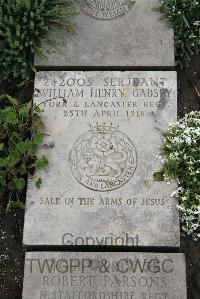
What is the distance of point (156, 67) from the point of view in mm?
4789

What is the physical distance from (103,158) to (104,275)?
0.99m

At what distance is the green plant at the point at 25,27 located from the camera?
4.71m

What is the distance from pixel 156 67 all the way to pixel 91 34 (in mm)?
700

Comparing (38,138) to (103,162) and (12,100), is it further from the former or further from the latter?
(103,162)

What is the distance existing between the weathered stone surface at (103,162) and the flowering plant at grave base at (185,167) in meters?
0.08

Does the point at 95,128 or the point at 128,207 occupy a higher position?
the point at 95,128

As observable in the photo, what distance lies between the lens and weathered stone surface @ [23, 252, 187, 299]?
4.07 m

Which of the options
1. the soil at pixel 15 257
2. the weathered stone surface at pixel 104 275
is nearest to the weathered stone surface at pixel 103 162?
the weathered stone surface at pixel 104 275

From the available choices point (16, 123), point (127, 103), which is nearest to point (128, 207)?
point (127, 103)

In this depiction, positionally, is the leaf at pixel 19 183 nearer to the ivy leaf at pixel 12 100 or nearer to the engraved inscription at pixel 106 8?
the ivy leaf at pixel 12 100

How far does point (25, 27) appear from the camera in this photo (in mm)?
4766

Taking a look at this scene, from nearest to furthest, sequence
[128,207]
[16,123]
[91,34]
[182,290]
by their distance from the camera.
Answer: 1. [182,290]
2. [128,207]
3. [16,123]
4. [91,34]

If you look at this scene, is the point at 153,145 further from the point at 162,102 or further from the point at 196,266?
the point at 196,266

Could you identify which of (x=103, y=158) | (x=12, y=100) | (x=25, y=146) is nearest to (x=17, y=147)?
(x=25, y=146)
